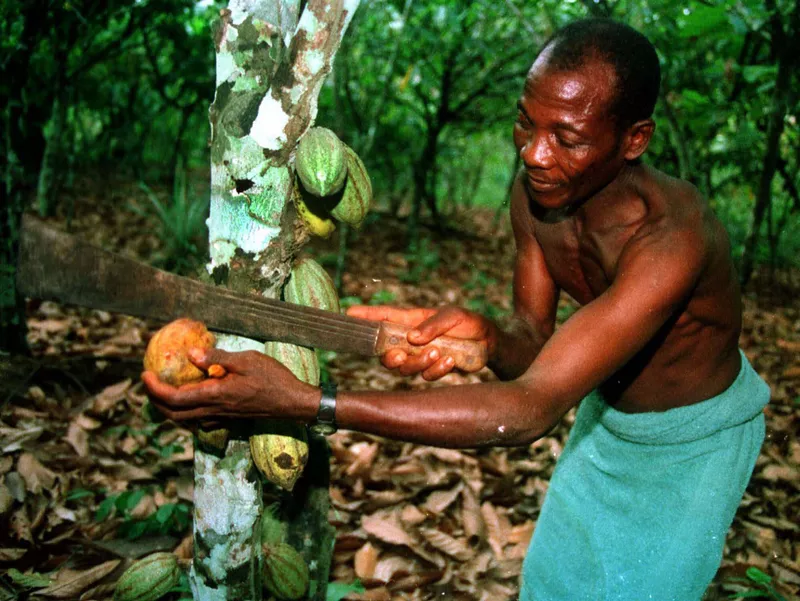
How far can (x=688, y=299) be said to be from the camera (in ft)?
5.02

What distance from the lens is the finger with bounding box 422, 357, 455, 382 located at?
1299 mm

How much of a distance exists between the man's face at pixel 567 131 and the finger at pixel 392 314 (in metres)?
0.39

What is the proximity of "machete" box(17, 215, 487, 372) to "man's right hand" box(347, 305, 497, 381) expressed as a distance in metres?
0.02

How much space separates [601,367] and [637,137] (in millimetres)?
537

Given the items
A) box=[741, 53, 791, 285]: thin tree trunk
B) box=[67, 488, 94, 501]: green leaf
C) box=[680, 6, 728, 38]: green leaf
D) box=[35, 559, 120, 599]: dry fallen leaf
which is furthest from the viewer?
box=[741, 53, 791, 285]: thin tree trunk

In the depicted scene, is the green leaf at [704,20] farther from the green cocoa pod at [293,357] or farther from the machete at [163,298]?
the green cocoa pod at [293,357]

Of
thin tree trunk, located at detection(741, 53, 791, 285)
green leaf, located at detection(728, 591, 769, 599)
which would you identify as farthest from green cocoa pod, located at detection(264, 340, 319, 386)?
thin tree trunk, located at detection(741, 53, 791, 285)

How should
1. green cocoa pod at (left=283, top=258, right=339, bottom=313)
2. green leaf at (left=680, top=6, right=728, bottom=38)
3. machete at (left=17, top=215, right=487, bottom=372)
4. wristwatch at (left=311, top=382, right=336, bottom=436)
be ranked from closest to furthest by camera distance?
machete at (left=17, top=215, right=487, bottom=372) → wristwatch at (left=311, top=382, right=336, bottom=436) → green cocoa pod at (left=283, top=258, right=339, bottom=313) → green leaf at (left=680, top=6, right=728, bottom=38)

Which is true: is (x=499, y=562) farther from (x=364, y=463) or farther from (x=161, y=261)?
(x=161, y=261)

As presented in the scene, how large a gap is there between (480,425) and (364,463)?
155cm

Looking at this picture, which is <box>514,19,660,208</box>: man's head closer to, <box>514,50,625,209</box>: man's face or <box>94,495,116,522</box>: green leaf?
<box>514,50,625,209</box>: man's face

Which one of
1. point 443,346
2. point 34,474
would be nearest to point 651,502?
point 443,346

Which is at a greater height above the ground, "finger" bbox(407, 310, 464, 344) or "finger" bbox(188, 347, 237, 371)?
"finger" bbox(188, 347, 237, 371)

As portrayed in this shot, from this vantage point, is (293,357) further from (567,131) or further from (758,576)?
(758,576)
